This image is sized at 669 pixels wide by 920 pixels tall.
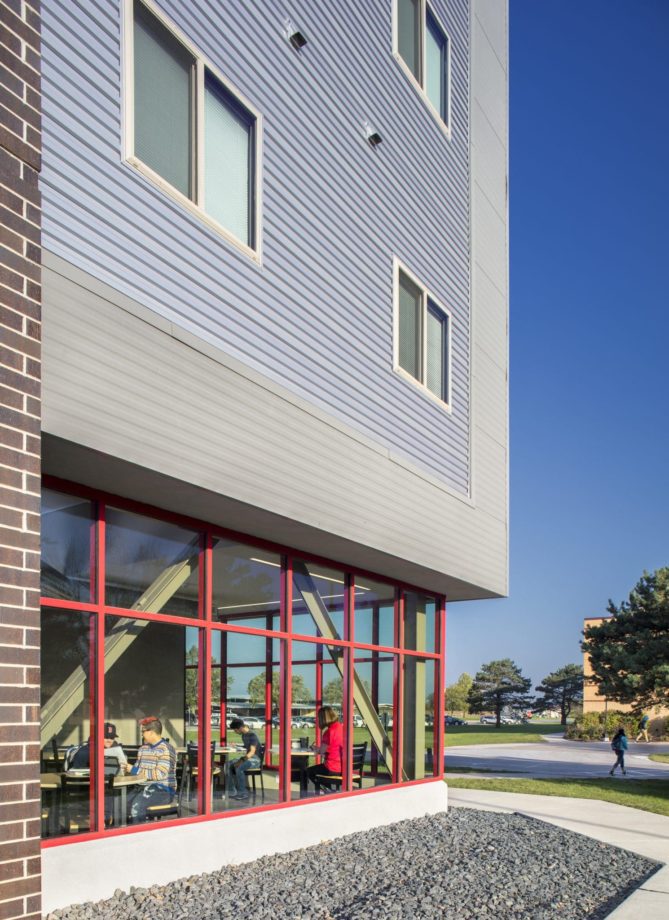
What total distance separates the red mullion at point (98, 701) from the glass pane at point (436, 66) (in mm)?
Result: 9402

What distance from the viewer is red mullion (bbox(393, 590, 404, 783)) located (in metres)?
13.8

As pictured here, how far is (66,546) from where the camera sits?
8070 millimetres

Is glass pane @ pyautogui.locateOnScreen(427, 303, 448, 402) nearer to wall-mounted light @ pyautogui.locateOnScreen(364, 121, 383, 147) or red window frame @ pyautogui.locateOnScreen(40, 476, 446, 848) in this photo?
wall-mounted light @ pyautogui.locateOnScreen(364, 121, 383, 147)

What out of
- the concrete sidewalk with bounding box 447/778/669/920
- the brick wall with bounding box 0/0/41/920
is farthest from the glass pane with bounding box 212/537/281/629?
the brick wall with bounding box 0/0/41/920

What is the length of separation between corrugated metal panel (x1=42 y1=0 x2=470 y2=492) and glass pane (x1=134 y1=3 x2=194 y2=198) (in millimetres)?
307

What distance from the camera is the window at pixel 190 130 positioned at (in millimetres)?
8180

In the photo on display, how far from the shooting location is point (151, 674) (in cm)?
880

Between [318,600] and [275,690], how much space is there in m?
1.46

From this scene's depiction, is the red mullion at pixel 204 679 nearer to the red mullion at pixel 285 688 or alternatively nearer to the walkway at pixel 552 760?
the red mullion at pixel 285 688

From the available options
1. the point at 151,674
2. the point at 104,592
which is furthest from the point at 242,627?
the point at 104,592

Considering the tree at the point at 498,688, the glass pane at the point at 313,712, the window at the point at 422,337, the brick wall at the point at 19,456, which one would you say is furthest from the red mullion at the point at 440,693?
the tree at the point at 498,688

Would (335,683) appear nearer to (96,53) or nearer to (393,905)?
(393,905)

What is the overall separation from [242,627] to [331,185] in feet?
17.5

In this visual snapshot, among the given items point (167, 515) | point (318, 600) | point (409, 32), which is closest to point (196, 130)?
point (167, 515)
